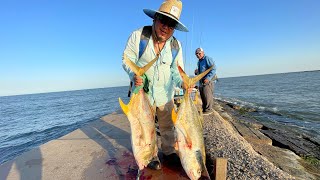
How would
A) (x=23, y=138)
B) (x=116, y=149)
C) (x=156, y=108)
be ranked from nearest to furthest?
1. (x=156, y=108)
2. (x=116, y=149)
3. (x=23, y=138)

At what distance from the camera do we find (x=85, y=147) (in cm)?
538

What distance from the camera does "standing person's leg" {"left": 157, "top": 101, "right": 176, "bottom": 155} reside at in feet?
12.3

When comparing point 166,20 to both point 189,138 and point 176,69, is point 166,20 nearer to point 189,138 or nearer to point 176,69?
point 176,69

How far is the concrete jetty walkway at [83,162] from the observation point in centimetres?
384

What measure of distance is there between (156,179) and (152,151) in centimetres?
64

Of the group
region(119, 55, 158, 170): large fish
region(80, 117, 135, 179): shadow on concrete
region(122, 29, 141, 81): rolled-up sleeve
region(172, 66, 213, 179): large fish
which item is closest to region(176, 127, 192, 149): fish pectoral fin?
region(172, 66, 213, 179): large fish

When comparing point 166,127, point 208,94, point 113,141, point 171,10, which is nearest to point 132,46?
point 171,10

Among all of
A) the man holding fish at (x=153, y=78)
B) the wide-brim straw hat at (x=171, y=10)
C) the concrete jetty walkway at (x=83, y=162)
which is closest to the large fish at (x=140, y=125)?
the man holding fish at (x=153, y=78)

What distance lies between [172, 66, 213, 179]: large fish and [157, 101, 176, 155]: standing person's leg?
72cm

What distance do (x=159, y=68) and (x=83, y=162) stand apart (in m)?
2.52

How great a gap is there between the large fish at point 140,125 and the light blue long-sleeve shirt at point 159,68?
0.42 metres

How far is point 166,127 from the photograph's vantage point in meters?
3.88

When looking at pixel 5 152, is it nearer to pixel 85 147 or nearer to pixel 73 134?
pixel 73 134

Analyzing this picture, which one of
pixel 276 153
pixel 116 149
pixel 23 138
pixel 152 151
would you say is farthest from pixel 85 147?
pixel 23 138
